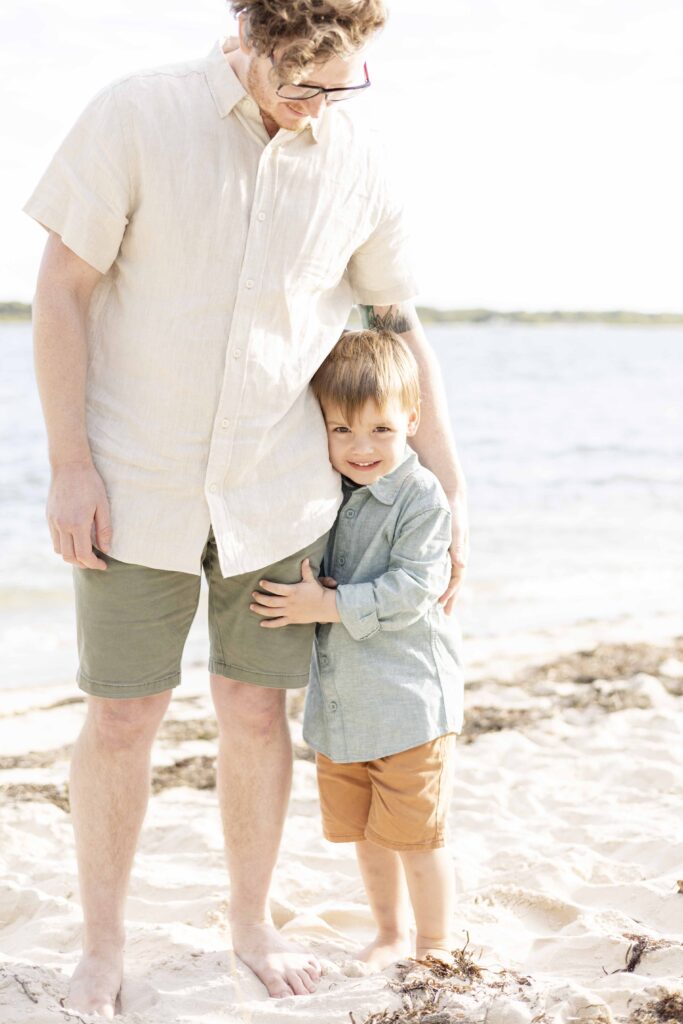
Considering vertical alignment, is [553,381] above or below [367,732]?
below

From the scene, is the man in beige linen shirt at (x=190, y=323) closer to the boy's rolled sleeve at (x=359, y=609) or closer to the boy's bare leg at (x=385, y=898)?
the boy's rolled sleeve at (x=359, y=609)

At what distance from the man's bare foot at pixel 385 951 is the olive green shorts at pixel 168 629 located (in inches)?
27.4

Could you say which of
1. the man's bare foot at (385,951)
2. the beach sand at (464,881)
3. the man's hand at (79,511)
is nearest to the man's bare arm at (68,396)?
the man's hand at (79,511)

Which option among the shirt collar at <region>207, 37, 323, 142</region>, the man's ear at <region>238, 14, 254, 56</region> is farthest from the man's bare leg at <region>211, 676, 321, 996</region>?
the man's ear at <region>238, 14, 254, 56</region>

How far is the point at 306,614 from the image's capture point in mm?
2477

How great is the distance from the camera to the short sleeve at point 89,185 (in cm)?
216

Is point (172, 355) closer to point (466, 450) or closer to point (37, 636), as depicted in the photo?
point (37, 636)

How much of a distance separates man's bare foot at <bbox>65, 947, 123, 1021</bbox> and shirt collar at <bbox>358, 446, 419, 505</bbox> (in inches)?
46.3

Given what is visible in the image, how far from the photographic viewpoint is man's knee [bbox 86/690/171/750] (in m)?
2.46

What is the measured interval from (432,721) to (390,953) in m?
0.63

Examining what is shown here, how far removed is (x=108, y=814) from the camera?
2.49 metres

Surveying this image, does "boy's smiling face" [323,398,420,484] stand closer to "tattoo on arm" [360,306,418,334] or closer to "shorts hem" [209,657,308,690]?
"tattoo on arm" [360,306,418,334]

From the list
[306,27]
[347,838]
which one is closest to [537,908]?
[347,838]

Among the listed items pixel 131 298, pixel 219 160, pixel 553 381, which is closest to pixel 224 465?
pixel 131 298
